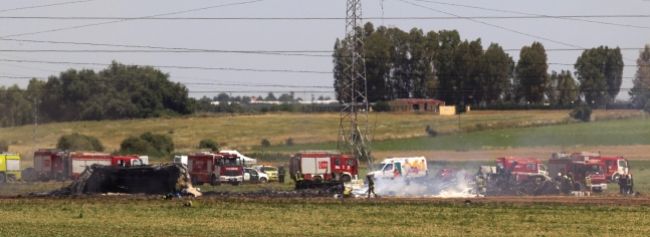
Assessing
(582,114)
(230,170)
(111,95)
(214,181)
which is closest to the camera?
(214,181)

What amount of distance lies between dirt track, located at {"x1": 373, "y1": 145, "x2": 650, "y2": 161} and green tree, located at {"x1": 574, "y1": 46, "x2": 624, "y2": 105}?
99.0ft

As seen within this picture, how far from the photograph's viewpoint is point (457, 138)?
5039 inches

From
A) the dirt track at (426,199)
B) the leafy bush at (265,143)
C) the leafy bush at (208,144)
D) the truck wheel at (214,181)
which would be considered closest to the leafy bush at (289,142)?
the leafy bush at (265,143)

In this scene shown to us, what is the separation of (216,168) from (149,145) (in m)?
37.0

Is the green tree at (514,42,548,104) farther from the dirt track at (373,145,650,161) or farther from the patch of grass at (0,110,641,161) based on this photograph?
the dirt track at (373,145,650,161)

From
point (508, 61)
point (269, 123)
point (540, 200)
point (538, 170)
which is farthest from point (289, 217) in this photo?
point (269, 123)

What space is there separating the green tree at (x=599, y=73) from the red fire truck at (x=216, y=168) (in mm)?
69576

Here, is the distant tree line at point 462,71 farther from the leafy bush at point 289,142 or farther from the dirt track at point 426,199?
the dirt track at point 426,199

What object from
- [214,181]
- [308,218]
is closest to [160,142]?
[214,181]

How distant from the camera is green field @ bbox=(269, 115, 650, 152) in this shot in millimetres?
121625

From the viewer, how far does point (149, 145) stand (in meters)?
122

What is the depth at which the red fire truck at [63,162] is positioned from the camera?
9069 centimetres

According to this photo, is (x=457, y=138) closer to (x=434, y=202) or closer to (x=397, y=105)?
(x=397, y=105)

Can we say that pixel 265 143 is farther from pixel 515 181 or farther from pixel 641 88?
pixel 515 181
